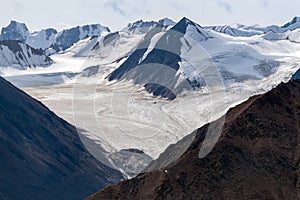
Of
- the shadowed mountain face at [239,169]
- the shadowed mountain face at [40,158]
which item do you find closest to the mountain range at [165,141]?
the shadowed mountain face at [239,169]

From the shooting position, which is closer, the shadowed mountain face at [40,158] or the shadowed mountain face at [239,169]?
the shadowed mountain face at [239,169]

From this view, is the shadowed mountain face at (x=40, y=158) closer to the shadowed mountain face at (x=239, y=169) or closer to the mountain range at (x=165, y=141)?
the mountain range at (x=165, y=141)

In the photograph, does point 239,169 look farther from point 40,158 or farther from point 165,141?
point 165,141

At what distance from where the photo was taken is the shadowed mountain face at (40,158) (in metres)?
99.2

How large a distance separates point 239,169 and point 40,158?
203 feet

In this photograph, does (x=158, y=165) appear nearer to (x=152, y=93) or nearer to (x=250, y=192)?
(x=250, y=192)

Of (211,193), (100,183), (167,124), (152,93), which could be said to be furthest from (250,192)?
(152,93)

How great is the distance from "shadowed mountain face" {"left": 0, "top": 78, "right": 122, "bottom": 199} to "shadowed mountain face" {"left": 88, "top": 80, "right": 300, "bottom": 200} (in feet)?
144

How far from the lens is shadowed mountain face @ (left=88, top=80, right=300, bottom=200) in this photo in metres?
52.6

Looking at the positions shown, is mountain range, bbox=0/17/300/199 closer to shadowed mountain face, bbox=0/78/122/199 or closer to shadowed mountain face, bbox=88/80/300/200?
shadowed mountain face, bbox=88/80/300/200

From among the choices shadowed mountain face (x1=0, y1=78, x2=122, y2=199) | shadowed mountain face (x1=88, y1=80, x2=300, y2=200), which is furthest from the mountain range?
shadowed mountain face (x1=0, y1=78, x2=122, y2=199)

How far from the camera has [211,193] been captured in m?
52.2

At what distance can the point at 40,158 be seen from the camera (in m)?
110

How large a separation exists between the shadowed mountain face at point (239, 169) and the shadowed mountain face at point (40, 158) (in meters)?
43.8
